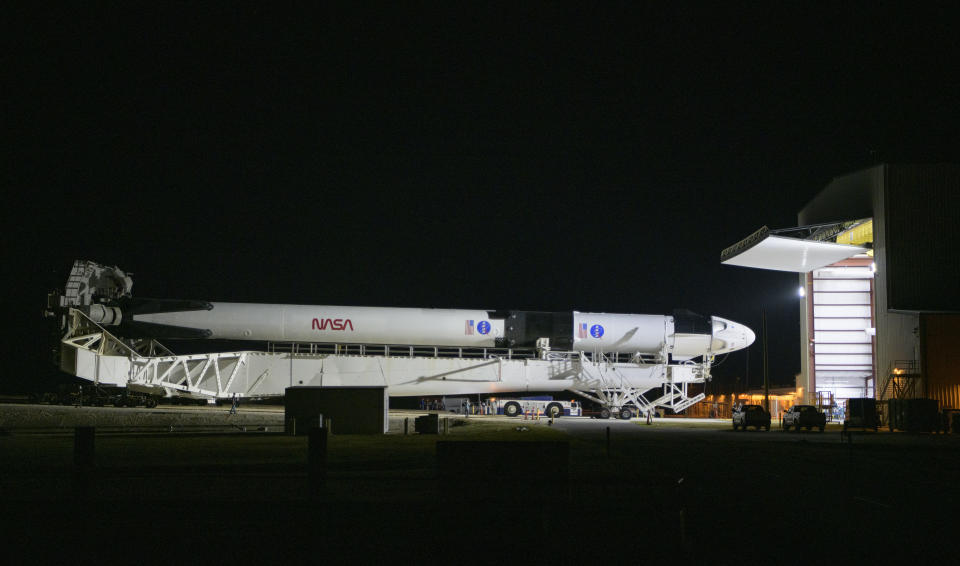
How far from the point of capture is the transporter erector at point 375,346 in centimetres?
3681

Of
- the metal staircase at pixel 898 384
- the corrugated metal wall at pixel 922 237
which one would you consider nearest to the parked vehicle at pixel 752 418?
the metal staircase at pixel 898 384

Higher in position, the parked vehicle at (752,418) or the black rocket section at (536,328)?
the black rocket section at (536,328)

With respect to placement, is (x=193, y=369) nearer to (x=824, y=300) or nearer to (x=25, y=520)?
(x=25, y=520)

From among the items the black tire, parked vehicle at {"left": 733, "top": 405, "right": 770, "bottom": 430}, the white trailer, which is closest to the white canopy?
parked vehicle at {"left": 733, "top": 405, "right": 770, "bottom": 430}

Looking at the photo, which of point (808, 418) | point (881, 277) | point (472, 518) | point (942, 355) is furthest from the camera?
point (881, 277)

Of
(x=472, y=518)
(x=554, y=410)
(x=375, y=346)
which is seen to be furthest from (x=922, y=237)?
(x=472, y=518)

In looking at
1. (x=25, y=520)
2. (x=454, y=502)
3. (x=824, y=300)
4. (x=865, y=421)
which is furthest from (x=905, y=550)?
(x=824, y=300)

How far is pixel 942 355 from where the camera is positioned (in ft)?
109

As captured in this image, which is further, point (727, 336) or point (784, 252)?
point (727, 336)

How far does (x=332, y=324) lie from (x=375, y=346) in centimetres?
370

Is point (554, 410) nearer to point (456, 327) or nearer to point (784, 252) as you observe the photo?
point (456, 327)

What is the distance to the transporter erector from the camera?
121 ft

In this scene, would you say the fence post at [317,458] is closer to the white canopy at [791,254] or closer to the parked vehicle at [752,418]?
the parked vehicle at [752,418]

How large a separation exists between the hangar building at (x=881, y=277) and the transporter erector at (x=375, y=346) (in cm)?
442
